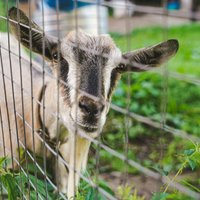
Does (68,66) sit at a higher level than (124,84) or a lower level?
higher

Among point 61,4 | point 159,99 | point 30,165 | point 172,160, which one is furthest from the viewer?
point 61,4

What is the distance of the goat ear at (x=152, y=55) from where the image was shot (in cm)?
224

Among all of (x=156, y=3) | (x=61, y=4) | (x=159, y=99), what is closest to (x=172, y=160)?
(x=159, y=99)

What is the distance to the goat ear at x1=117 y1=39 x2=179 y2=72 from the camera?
2240 mm

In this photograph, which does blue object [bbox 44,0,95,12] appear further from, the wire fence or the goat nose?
the goat nose

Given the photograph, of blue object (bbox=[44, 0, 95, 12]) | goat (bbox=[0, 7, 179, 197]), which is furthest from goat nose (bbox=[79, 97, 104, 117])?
blue object (bbox=[44, 0, 95, 12])

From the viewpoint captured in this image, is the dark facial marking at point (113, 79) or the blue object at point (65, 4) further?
the blue object at point (65, 4)

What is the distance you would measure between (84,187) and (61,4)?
4491 millimetres

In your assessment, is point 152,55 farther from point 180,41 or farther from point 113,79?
point 180,41

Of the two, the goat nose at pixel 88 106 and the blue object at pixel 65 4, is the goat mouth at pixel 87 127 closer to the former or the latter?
the goat nose at pixel 88 106

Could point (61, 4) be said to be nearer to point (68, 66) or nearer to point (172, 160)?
point (172, 160)

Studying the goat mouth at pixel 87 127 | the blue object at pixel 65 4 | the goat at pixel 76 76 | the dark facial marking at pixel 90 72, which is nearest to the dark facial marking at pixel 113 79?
the goat at pixel 76 76

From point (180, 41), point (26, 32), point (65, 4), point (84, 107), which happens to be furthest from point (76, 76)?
point (180, 41)

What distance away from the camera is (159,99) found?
4648 millimetres
